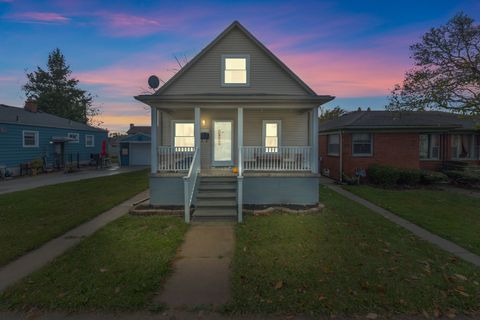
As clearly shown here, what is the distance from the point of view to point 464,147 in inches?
639

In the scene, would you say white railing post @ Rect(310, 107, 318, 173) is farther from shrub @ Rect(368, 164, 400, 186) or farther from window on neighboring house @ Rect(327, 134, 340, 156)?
window on neighboring house @ Rect(327, 134, 340, 156)

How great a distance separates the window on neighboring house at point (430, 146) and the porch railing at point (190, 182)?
14802 mm

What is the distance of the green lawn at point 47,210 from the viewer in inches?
218

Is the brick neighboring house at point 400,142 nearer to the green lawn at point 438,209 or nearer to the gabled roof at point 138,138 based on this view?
the green lawn at point 438,209

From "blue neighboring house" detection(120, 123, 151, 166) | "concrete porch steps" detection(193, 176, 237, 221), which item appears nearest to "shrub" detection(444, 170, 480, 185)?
"concrete porch steps" detection(193, 176, 237, 221)

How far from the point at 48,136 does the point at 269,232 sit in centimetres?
2239

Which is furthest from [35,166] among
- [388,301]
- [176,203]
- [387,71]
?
[387,71]

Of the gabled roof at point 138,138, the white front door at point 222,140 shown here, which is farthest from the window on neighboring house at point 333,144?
the gabled roof at point 138,138

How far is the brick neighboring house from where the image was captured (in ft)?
48.0

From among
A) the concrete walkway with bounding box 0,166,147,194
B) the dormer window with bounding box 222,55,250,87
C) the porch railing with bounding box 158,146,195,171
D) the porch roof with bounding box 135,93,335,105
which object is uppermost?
the dormer window with bounding box 222,55,250,87

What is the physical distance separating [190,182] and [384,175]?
1064 cm

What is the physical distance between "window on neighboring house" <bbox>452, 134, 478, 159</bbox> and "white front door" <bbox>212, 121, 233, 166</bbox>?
1488cm

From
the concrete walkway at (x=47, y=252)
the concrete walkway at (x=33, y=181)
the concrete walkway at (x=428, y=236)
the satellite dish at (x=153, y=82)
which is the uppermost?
the satellite dish at (x=153, y=82)

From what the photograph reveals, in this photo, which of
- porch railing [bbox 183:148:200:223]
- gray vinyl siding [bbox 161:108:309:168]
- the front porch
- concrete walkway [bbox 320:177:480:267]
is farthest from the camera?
gray vinyl siding [bbox 161:108:309:168]
